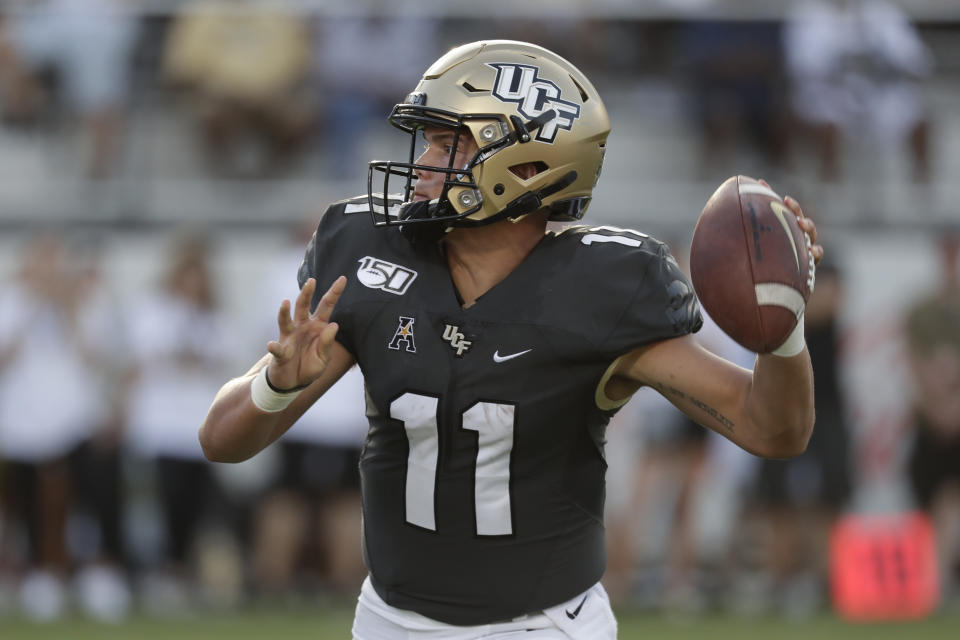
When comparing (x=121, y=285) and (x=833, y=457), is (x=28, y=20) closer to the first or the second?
(x=121, y=285)

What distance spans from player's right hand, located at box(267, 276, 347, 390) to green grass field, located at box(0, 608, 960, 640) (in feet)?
12.0

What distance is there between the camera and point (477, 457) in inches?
115

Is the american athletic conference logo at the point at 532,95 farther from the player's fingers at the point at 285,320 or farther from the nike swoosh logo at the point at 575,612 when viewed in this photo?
the nike swoosh logo at the point at 575,612

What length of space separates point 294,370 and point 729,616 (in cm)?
455

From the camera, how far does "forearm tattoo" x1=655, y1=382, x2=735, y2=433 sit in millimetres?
2848

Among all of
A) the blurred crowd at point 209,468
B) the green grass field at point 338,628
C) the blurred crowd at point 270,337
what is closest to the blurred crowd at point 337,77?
the blurred crowd at point 270,337

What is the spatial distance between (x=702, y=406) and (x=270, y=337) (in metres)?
4.56

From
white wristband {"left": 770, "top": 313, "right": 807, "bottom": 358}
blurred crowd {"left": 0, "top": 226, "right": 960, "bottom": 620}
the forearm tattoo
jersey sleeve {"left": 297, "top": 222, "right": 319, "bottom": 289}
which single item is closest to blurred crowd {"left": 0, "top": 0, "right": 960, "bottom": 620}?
blurred crowd {"left": 0, "top": 226, "right": 960, "bottom": 620}

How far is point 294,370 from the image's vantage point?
9.32ft

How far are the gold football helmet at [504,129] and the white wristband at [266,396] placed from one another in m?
0.43

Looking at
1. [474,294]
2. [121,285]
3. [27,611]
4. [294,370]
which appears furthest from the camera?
[121,285]

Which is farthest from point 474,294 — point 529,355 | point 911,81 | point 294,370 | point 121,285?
point 911,81

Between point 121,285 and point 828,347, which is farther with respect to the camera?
point 121,285

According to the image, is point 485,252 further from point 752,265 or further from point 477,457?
point 752,265
